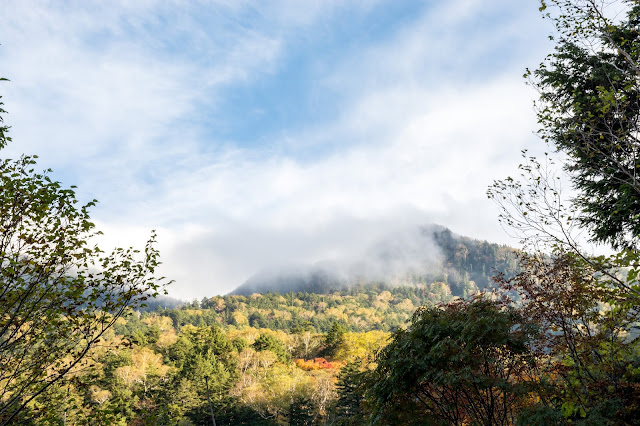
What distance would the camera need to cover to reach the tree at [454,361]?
6387 millimetres

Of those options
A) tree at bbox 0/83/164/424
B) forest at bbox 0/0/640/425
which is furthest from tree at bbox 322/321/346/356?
tree at bbox 0/83/164/424

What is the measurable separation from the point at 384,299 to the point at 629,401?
19658cm

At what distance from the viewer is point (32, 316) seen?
587 centimetres

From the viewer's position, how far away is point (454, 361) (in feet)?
22.0

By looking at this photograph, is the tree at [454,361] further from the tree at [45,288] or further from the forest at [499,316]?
the tree at [45,288]

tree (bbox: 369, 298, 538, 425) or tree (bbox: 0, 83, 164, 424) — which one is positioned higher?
tree (bbox: 0, 83, 164, 424)

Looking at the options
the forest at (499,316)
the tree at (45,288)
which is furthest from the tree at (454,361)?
the tree at (45,288)

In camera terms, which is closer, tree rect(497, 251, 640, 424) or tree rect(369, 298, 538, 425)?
tree rect(369, 298, 538, 425)

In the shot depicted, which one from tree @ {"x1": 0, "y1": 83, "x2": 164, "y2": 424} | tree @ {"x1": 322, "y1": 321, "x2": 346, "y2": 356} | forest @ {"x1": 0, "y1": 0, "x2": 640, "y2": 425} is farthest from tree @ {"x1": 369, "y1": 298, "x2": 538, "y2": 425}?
tree @ {"x1": 322, "y1": 321, "x2": 346, "y2": 356}

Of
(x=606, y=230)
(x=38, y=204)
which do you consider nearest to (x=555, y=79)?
(x=606, y=230)

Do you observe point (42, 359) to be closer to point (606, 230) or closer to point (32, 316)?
point (32, 316)

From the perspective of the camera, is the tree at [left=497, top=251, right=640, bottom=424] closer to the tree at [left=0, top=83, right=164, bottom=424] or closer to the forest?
the forest

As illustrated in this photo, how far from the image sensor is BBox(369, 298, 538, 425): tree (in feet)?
21.0

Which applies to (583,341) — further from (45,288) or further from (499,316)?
(45,288)
